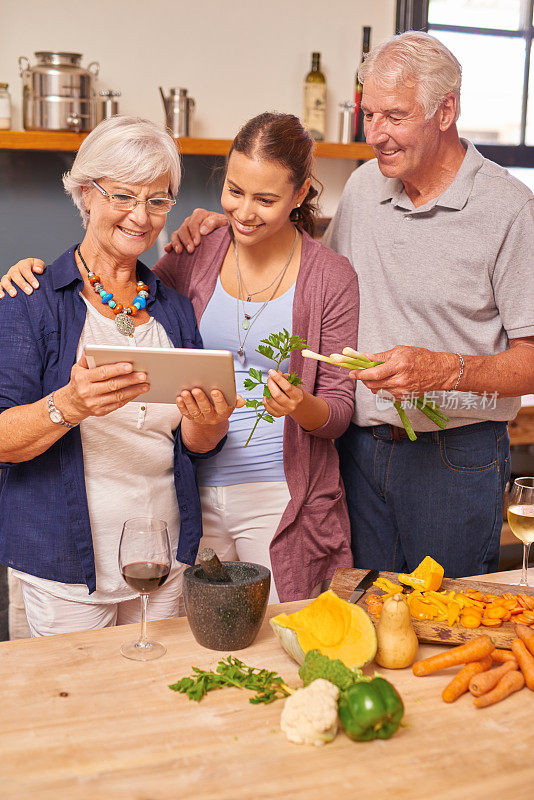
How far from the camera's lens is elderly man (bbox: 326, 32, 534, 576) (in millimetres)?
1944

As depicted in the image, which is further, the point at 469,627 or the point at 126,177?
the point at 126,177

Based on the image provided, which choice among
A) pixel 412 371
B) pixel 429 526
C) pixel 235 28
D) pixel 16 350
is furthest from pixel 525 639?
pixel 235 28

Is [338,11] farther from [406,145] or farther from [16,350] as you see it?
[16,350]

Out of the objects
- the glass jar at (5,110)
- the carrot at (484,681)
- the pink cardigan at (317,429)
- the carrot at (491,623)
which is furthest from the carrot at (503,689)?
the glass jar at (5,110)

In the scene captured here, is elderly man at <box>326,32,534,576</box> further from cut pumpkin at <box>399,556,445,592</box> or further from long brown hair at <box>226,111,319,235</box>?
cut pumpkin at <box>399,556,445,592</box>

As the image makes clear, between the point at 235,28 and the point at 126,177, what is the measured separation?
7.22 ft

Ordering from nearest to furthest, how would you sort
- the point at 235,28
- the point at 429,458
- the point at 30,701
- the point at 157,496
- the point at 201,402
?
1. the point at 30,701
2. the point at 201,402
3. the point at 157,496
4. the point at 429,458
5. the point at 235,28

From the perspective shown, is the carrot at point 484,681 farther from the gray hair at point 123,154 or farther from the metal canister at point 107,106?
the metal canister at point 107,106

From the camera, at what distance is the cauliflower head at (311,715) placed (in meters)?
1.13

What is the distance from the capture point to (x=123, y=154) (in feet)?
5.84

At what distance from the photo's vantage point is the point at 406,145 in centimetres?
196

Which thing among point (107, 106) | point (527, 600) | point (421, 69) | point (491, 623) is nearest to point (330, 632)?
point (491, 623)

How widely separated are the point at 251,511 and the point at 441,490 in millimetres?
507

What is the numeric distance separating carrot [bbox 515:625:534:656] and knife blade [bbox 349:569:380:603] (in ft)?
0.96
